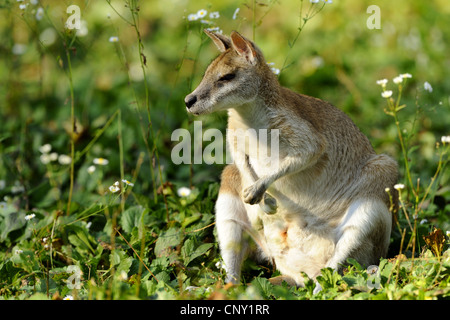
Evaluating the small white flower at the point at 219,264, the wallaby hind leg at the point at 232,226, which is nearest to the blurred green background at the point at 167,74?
the wallaby hind leg at the point at 232,226

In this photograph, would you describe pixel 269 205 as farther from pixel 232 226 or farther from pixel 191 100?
pixel 191 100

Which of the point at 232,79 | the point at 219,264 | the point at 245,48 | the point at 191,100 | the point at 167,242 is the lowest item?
the point at 219,264

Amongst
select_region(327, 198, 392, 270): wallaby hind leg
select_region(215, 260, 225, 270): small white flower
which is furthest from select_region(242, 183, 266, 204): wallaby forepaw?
select_region(327, 198, 392, 270): wallaby hind leg

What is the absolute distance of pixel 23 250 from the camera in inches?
191

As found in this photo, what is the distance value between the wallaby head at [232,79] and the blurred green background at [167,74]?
0.64 metres

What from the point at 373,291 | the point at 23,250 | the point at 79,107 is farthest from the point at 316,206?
the point at 79,107

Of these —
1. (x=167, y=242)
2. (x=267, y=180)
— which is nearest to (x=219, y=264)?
(x=167, y=242)

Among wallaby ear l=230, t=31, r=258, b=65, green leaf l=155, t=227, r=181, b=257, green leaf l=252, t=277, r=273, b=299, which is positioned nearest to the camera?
green leaf l=252, t=277, r=273, b=299

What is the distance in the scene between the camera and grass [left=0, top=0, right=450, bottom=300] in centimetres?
421

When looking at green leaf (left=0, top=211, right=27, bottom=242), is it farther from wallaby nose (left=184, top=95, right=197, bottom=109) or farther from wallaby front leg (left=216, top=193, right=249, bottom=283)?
wallaby nose (left=184, top=95, right=197, bottom=109)

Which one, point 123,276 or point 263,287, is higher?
point 123,276

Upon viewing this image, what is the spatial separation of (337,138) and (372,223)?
2.48 feet

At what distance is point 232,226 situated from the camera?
471 cm

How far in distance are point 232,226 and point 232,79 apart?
43.2 inches
